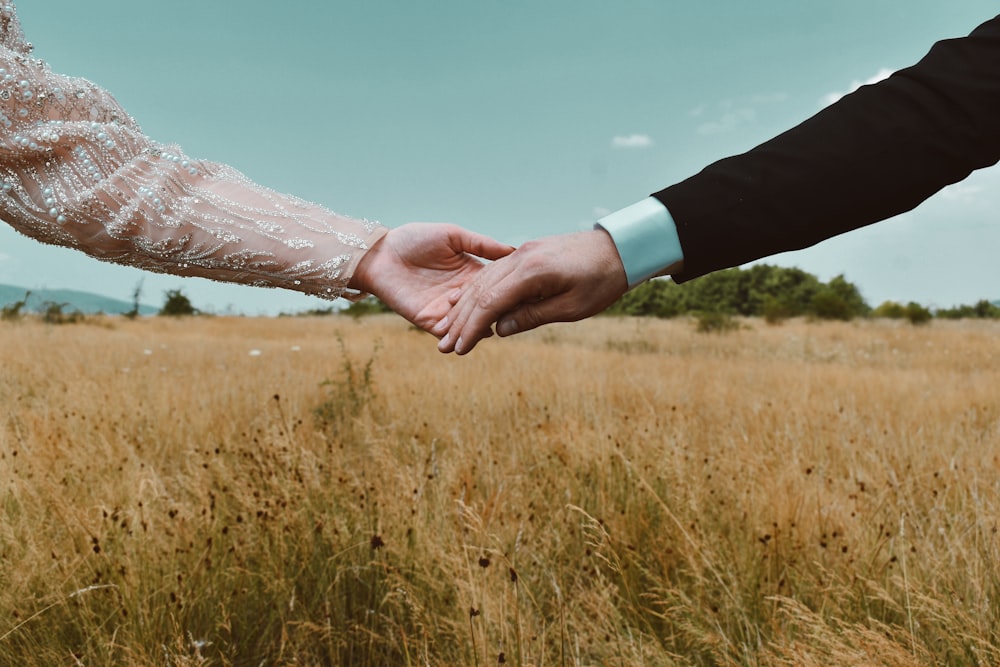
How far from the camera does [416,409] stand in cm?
504

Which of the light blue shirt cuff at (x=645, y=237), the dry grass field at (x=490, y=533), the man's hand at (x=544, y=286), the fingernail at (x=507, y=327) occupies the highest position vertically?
the light blue shirt cuff at (x=645, y=237)

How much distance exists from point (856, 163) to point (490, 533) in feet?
4.87

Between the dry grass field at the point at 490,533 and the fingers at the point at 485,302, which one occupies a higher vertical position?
the fingers at the point at 485,302

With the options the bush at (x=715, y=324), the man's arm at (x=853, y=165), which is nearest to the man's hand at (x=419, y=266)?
the man's arm at (x=853, y=165)

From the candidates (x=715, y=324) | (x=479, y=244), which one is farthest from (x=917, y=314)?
(x=479, y=244)

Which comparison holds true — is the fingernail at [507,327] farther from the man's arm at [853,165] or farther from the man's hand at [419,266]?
the man's arm at [853,165]

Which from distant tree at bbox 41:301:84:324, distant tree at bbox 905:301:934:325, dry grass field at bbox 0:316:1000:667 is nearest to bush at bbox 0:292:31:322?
distant tree at bbox 41:301:84:324

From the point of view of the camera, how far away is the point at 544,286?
1781 mm

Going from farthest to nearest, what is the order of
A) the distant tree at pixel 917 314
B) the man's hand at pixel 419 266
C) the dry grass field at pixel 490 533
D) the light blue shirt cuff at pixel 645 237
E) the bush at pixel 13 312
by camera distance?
the distant tree at pixel 917 314
the bush at pixel 13 312
the man's hand at pixel 419 266
the dry grass field at pixel 490 533
the light blue shirt cuff at pixel 645 237

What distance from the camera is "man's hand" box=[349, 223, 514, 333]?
221 centimetres

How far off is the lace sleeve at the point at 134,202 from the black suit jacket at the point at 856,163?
45.0 inches

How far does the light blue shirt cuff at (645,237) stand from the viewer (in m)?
1.59

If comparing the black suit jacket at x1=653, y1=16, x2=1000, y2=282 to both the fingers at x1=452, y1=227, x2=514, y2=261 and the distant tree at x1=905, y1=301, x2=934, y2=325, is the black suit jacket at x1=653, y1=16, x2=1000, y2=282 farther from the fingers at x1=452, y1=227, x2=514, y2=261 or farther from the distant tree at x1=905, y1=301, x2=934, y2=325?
the distant tree at x1=905, y1=301, x2=934, y2=325

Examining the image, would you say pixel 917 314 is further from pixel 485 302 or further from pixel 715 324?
pixel 485 302
